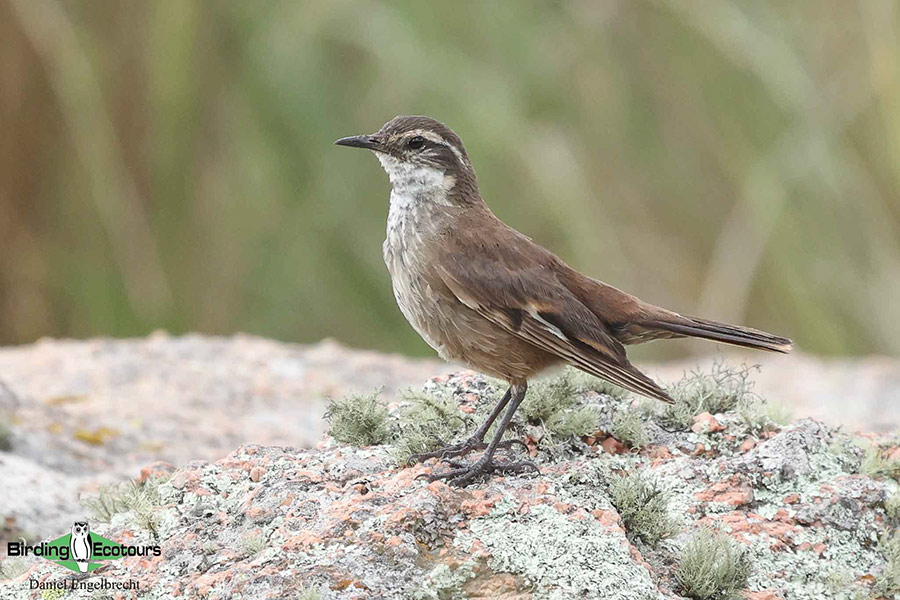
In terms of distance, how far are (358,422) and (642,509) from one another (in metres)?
1.04

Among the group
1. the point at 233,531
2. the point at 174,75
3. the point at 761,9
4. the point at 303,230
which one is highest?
the point at 761,9

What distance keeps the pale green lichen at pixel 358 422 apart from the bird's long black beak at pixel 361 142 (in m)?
1.01

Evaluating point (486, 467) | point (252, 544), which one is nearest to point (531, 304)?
point (486, 467)

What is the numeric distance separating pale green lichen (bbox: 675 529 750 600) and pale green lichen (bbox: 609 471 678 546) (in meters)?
0.14

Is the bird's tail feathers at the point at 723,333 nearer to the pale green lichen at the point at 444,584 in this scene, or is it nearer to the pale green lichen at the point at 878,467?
the pale green lichen at the point at 878,467

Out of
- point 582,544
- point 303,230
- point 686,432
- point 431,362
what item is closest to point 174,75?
point 303,230

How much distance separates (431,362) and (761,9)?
392 centimetres

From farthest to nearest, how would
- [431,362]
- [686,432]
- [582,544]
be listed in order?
[431,362], [686,432], [582,544]

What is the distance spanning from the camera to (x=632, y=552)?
3.37m

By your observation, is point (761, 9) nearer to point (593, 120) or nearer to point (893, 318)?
point (593, 120)

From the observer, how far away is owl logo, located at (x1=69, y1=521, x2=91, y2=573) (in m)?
3.55

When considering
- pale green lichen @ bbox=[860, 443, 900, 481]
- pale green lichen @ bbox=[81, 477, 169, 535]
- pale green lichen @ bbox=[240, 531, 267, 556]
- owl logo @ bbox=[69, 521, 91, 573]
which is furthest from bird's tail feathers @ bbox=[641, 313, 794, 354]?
owl logo @ bbox=[69, 521, 91, 573]

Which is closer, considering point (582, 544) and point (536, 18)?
point (582, 544)

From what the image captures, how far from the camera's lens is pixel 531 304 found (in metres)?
4.05
